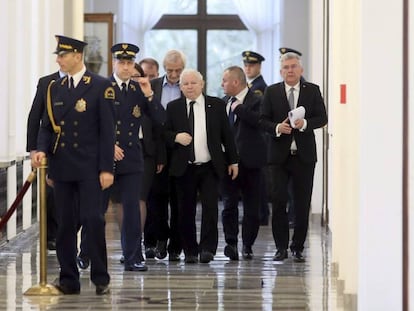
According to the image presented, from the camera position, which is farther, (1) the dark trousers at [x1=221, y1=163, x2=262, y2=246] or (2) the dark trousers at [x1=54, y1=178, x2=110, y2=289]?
(1) the dark trousers at [x1=221, y1=163, x2=262, y2=246]

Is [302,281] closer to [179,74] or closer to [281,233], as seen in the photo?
[281,233]

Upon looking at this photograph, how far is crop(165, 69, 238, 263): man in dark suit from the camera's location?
1043 cm

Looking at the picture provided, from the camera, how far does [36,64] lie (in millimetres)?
14383

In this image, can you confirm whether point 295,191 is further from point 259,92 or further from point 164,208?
point 259,92

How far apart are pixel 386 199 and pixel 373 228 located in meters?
0.19

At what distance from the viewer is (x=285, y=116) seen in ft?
35.0

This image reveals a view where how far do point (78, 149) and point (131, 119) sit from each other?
132 cm

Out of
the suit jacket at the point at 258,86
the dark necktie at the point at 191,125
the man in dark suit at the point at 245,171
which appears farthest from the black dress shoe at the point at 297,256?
the suit jacket at the point at 258,86

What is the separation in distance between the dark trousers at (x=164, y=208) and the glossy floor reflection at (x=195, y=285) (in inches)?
8.9

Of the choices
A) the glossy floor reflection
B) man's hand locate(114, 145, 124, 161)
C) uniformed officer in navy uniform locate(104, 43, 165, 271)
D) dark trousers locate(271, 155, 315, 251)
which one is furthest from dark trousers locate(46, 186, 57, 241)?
dark trousers locate(271, 155, 315, 251)

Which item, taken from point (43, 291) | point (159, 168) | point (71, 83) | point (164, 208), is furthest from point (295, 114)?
point (43, 291)

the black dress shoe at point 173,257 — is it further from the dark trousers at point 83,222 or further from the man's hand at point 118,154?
the dark trousers at point 83,222

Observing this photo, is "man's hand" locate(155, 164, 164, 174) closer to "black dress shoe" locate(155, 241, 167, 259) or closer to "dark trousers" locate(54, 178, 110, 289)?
"black dress shoe" locate(155, 241, 167, 259)

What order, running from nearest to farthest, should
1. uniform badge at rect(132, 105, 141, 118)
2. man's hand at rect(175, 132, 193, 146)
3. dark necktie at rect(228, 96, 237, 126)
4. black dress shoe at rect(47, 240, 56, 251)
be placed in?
1. uniform badge at rect(132, 105, 141, 118)
2. man's hand at rect(175, 132, 193, 146)
3. dark necktie at rect(228, 96, 237, 126)
4. black dress shoe at rect(47, 240, 56, 251)
